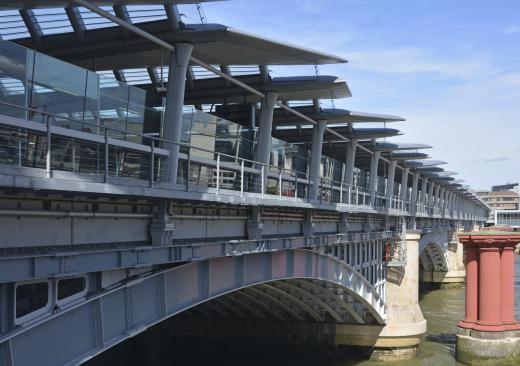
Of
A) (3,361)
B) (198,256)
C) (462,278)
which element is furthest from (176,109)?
(462,278)

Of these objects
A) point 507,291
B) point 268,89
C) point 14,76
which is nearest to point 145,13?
point 268,89

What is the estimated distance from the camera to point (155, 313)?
13.7m

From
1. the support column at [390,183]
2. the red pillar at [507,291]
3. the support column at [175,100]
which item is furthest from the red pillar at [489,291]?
the support column at [175,100]

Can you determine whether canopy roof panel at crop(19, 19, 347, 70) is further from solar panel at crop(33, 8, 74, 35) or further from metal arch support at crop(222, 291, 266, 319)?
metal arch support at crop(222, 291, 266, 319)

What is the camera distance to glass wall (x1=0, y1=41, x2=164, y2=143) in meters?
12.4

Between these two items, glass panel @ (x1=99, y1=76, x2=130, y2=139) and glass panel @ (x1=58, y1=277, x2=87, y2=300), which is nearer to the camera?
glass panel @ (x1=58, y1=277, x2=87, y2=300)

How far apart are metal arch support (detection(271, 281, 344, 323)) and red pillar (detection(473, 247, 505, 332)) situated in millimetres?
7019

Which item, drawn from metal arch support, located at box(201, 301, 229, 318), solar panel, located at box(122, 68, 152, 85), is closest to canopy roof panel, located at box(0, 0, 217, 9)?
solar panel, located at box(122, 68, 152, 85)

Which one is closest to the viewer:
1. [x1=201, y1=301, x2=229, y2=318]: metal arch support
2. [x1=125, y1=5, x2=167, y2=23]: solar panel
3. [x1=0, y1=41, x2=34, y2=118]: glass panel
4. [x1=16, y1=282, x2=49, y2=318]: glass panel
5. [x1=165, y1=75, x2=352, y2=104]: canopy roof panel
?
[x1=16, y1=282, x2=49, y2=318]: glass panel

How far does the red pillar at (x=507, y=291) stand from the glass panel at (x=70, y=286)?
27578 mm

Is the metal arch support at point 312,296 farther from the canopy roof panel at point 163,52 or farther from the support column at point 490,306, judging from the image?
the canopy roof panel at point 163,52

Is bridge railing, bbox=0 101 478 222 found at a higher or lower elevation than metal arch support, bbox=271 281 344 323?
higher

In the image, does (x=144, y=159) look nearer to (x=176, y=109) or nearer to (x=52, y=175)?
(x=176, y=109)

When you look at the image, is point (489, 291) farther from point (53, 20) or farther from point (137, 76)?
point (53, 20)
